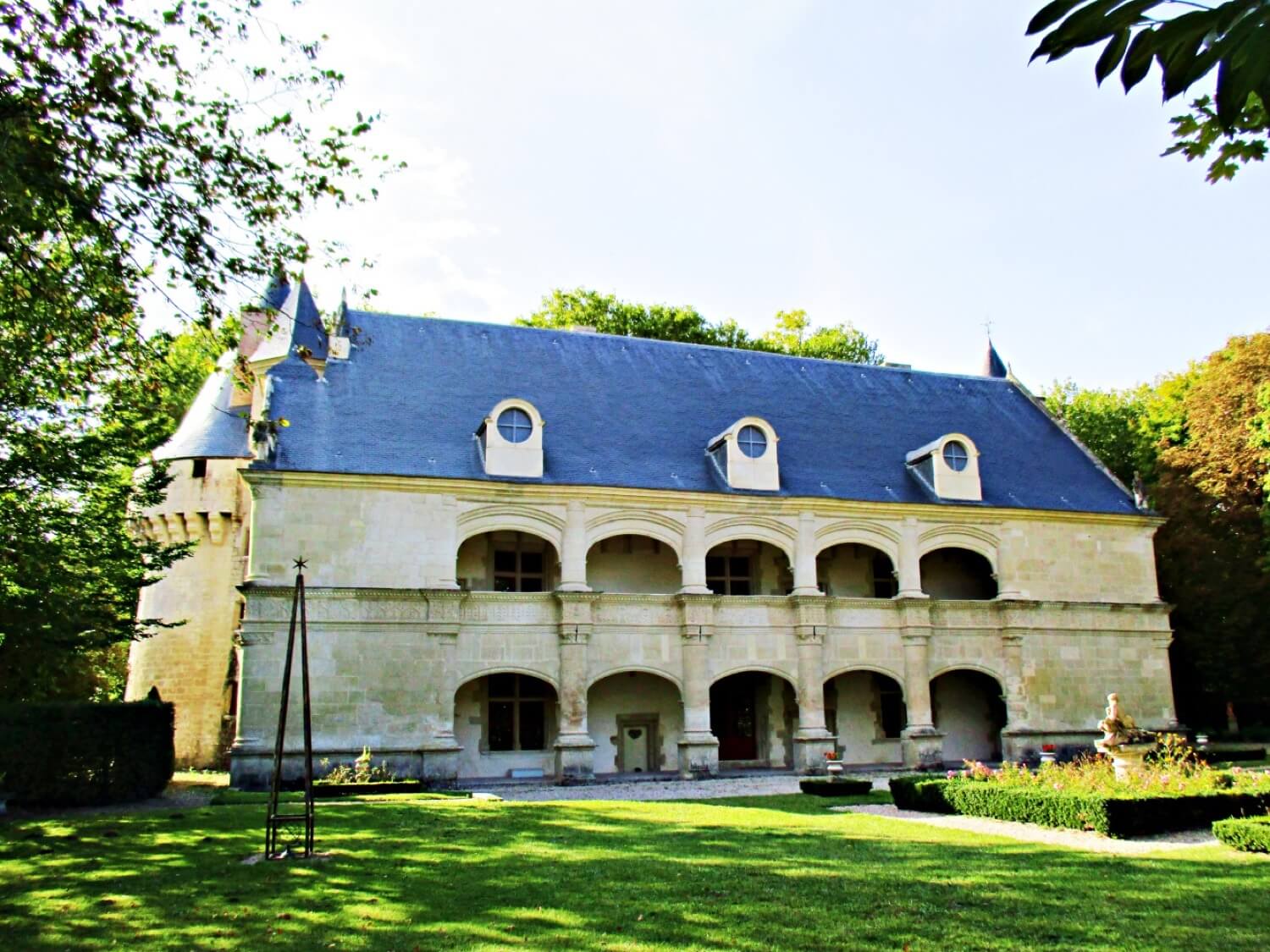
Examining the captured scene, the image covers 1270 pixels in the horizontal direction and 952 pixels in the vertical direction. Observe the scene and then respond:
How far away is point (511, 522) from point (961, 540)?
436 inches

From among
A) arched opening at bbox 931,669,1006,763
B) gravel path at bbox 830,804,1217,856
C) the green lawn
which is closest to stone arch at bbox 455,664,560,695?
the green lawn

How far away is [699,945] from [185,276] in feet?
25.2

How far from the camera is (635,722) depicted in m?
23.1

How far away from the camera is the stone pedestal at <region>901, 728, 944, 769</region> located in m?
23.0

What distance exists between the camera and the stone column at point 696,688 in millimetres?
21469

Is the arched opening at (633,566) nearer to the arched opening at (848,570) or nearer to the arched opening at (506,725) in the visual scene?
the arched opening at (506,725)

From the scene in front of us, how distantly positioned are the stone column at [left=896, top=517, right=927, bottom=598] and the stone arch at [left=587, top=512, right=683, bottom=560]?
5523mm

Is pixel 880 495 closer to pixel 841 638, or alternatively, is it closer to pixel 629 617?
pixel 841 638

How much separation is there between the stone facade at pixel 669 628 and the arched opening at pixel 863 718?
5 cm

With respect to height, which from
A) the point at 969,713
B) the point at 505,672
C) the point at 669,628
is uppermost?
the point at 669,628

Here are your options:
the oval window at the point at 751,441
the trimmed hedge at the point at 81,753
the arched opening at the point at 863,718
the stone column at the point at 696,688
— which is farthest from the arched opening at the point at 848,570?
the trimmed hedge at the point at 81,753

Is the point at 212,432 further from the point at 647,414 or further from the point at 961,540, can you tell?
the point at 961,540

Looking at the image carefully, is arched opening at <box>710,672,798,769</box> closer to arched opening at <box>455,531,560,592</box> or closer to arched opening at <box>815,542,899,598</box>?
arched opening at <box>815,542,899,598</box>

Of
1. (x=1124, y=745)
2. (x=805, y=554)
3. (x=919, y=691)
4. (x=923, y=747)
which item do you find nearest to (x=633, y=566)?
(x=805, y=554)
